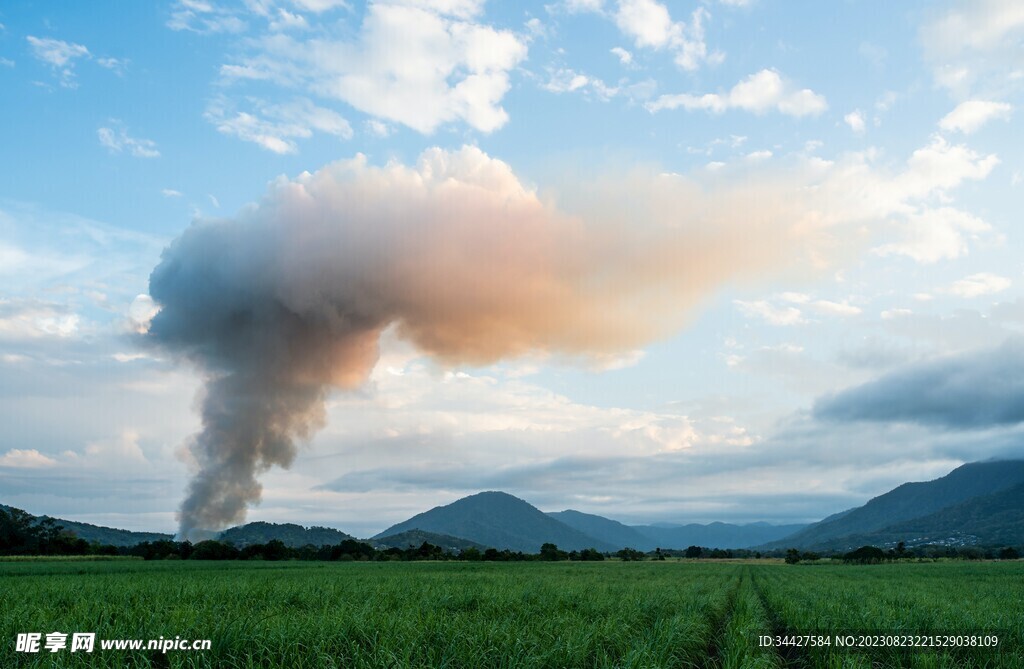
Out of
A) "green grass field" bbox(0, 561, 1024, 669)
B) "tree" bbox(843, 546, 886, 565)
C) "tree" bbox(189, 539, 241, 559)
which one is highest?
"green grass field" bbox(0, 561, 1024, 669)

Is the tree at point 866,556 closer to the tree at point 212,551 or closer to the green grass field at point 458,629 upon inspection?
the tree at point 212,551

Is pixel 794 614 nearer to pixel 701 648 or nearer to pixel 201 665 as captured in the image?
pixel 701 648

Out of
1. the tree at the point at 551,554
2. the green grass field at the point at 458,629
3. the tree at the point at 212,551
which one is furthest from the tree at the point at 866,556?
the green grass field at the point at 458,629

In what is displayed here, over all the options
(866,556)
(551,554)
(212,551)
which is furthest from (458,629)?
(866,556)

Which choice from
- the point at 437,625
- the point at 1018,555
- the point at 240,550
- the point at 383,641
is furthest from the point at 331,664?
the point at 1018,555

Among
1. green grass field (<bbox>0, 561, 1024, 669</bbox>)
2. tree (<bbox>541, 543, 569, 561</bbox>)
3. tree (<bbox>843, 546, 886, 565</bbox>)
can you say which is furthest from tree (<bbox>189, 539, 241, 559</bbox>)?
tree (<bbox>843, 546, 886, 565</bbox>)

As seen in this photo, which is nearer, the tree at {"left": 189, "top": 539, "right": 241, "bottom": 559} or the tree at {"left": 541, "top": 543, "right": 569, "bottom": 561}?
the tree at {"left": 189, "top": 539, "right": 241, "bottom": 559}

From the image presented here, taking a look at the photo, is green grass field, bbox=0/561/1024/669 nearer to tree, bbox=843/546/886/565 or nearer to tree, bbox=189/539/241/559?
tree, bbox=189/539/241/559

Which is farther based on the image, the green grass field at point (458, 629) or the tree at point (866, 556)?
the tree at point (866, 556)

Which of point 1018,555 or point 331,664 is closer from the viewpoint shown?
point 331,664

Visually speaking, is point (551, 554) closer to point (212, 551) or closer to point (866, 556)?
point (866, 556)

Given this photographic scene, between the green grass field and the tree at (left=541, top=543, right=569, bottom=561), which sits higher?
the green grass field

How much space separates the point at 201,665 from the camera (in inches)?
403

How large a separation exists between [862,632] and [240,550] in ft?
412
